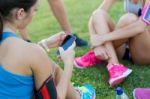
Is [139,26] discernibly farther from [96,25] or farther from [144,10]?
[96,25]

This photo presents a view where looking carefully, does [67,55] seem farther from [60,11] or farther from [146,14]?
[60,11]

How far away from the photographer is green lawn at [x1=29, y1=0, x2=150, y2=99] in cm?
348

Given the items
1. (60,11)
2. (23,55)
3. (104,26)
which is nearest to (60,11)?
(60,11)

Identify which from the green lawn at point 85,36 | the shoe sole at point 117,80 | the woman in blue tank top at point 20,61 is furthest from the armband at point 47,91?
the shoe sole at point 117,80

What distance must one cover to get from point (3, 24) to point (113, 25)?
1.69 metres

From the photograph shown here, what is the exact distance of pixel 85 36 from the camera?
498 cm

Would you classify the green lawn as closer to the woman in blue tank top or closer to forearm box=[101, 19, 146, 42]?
forearm box=[101, 19, 146, 42]

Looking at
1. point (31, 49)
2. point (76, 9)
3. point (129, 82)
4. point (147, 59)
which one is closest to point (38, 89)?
point (31, 49)

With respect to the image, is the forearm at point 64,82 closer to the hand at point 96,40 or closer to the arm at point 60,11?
the hand at point 96,40

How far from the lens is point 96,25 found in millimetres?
3752

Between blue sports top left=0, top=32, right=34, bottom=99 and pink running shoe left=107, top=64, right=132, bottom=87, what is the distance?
3.88 ft

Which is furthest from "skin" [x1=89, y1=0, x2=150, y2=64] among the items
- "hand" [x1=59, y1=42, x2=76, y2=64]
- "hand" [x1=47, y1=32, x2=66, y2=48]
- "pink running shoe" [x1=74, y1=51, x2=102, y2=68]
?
"hand" [x1=59, y1=42, x2=76, y2=64]

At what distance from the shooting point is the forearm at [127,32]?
3.59m

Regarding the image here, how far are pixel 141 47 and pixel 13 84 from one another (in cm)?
163
